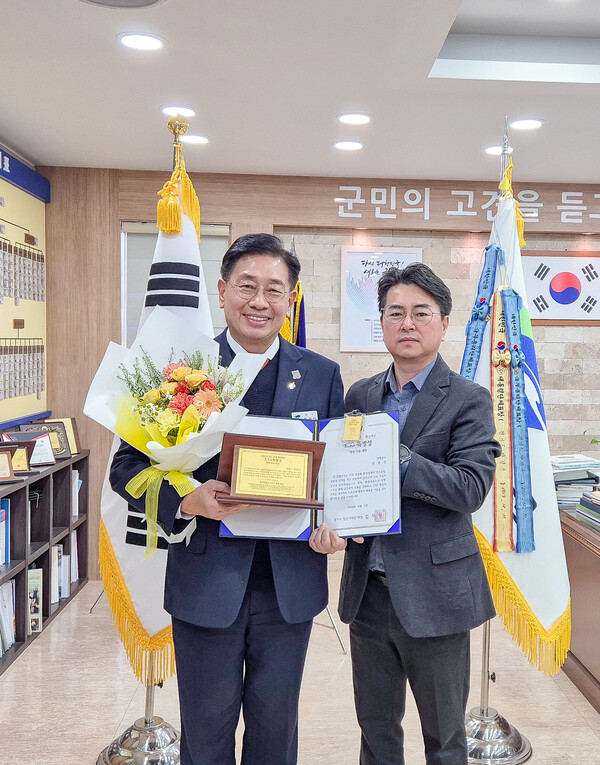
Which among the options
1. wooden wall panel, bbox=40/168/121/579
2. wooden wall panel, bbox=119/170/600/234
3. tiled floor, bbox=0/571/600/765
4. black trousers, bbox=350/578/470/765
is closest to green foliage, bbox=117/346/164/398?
black trousers, bbox=350/578/470/765

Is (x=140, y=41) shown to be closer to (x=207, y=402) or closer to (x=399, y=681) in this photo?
(x=207, y=402)

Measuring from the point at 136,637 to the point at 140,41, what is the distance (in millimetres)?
2164

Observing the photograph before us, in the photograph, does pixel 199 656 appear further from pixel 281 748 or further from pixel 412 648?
pixel 412 648

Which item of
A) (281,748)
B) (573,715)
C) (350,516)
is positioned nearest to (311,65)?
(350,516)

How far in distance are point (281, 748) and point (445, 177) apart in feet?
12.9

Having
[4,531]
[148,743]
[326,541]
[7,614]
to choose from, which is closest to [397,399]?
[326,541]

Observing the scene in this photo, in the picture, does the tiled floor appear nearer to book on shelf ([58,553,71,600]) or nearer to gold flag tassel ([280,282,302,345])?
book on shelf ([58,553,71,600])

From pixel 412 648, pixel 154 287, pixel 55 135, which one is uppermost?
pixel 55 135

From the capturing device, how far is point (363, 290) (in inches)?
197

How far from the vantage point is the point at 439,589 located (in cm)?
178

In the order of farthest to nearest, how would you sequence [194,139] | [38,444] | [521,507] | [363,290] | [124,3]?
[363,290], [38,444], [194,139], [521,507], [124,3]

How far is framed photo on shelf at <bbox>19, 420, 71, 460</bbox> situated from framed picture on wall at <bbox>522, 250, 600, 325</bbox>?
3240 mm

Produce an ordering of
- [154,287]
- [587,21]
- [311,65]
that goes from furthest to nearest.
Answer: [587,21] → [311,65] → [154,287]

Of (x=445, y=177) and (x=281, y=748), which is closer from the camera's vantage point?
(x=281, y=748)
